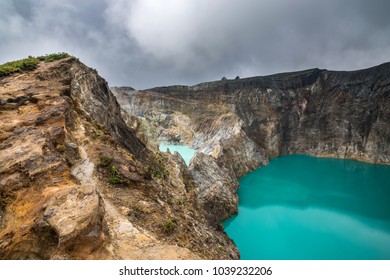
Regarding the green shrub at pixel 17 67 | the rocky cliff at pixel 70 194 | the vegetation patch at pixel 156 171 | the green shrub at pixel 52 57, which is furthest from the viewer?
the green shrub at pixel 52 57

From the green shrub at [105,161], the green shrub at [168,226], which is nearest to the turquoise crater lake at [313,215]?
the green shrub at [168,226]

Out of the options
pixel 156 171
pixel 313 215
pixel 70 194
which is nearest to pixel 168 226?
pixel 70 194

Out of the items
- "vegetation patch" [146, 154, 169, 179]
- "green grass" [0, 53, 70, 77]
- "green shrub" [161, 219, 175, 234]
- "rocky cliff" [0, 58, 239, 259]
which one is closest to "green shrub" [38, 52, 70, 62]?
"green grass" [0, 53, 70, 77]

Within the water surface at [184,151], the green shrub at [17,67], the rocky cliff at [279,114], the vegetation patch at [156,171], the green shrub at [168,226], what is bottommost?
the green shrub at [168,226]

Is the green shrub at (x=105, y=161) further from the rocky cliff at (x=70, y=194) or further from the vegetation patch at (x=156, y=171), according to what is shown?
the vegetation patch at (x=156, y=171)

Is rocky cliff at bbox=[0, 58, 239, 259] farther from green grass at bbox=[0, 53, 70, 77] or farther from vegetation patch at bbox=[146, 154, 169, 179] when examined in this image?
vegetation patch at bbox=[146, 154, 169, 179]

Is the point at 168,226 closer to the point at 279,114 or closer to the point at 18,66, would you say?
the point at 18,66
